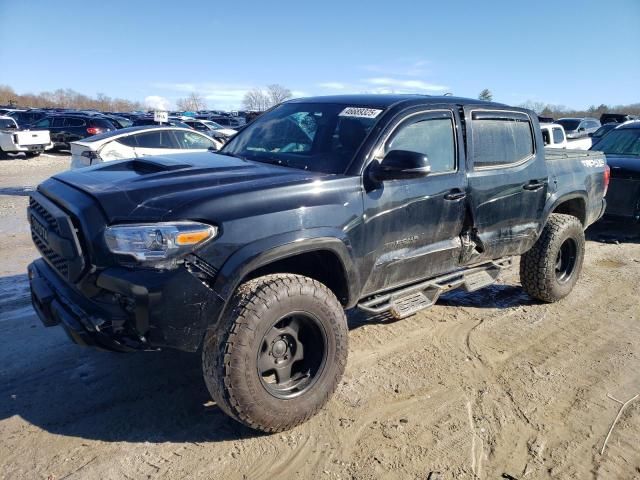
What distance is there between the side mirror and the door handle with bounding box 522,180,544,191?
5.68 feet

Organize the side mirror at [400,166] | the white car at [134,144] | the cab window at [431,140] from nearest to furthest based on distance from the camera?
the side mirror at [400,166]
the cab window at [431,140]
the white car at [134,144]

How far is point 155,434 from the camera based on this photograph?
116 inches

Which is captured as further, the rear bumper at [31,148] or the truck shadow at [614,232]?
the rear bumper at [31,148]

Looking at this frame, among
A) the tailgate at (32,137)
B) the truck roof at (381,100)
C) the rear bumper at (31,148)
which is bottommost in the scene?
the rear bumper at (31,148)

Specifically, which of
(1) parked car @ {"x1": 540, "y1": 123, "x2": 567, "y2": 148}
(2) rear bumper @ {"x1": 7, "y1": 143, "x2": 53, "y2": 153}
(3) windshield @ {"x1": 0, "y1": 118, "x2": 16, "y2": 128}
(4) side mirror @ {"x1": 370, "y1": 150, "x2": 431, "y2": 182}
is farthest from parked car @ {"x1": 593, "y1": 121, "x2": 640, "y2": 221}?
(3) windshield @ {"x1": 0, "y1": 118, "x2": 16, "y2": 128}

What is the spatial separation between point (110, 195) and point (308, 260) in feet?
4.20

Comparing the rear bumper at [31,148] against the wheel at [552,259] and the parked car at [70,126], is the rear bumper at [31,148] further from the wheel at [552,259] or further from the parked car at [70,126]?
the wheel at [552,259]

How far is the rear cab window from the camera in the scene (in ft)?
13.8

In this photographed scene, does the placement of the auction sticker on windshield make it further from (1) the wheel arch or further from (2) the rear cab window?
(1) the wheel arch

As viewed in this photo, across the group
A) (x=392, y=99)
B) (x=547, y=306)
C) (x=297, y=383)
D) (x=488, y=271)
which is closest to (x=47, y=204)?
(x=297, y=383)

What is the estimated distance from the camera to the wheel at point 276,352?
2.74m

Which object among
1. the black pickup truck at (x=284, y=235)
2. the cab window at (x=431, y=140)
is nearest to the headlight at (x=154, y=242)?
the black pickup truck at (x=284, y=235)

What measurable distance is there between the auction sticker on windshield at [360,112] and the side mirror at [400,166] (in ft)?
1.56

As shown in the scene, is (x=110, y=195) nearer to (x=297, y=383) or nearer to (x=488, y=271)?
(x=297, y=383)
